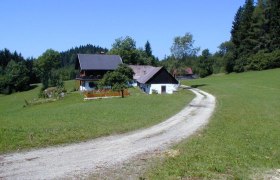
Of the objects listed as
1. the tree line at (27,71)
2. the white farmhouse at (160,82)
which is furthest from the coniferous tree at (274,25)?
the tree line at (27,71)

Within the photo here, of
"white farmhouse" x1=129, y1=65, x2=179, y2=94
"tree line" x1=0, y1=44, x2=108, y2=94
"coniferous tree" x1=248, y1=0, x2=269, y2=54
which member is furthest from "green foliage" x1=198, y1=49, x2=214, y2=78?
"white farmhouse" x1=129, y1=65, x2=179, y2=94

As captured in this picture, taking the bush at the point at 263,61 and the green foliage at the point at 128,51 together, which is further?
the green foliage at the point at 128,51

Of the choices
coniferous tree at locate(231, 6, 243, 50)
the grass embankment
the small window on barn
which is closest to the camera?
the grass embankment

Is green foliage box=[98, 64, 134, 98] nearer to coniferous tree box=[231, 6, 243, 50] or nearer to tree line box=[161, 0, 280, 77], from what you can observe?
tree line box=[161, 0, 280, 77]

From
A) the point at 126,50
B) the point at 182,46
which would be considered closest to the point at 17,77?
the point at 126,50

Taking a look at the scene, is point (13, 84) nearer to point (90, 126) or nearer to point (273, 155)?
point (90, 126)

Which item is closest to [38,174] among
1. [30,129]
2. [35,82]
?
[30,129]

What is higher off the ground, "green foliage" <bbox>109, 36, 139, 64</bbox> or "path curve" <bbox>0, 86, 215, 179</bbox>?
"green foliage" <bbox>109, 36, 139, 64</bbox>

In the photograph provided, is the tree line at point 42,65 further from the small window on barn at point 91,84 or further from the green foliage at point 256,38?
the green foliage at point 256,38

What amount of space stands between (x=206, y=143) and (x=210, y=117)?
10.6 m

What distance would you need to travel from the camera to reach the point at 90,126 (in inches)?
885

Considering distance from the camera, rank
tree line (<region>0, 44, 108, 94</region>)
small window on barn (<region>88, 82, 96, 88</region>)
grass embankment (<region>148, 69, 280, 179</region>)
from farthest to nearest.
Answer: tree line (<region>0, 44, 108, 94</region>) < small window on barn (<region>88, 82, 96, 88</region>) < grass embankment (<region>148, 69, 280, 179</region>)

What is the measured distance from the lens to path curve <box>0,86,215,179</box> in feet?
42.9

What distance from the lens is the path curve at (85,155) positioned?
13.1 m
